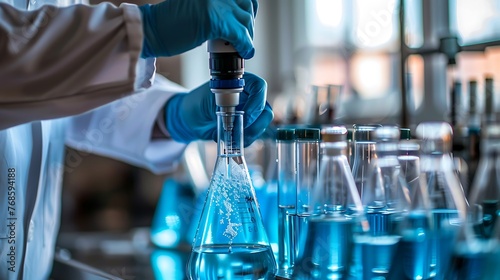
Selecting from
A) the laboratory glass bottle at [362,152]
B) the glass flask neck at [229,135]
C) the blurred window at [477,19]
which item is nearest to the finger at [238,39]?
the glass flask neck at [229,135]

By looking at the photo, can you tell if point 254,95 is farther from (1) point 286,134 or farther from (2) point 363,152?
(2) point 363,152

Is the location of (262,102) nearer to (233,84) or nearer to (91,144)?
(233,84)

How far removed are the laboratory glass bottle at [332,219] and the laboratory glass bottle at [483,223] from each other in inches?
5.7

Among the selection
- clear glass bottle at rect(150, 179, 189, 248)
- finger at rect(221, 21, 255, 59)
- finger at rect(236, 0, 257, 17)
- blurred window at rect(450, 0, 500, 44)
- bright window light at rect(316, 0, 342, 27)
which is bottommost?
clear glass bottle at rect(150, 179, 189, 248)

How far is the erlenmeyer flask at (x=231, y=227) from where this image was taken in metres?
1.02

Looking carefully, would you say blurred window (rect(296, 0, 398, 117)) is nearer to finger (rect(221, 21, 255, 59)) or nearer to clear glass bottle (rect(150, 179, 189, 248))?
clear glass bottle (rect(150, 179, 189, 248))

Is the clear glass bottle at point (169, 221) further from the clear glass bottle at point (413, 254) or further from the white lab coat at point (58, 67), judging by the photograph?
the clear glass bottle at point (413, 254)

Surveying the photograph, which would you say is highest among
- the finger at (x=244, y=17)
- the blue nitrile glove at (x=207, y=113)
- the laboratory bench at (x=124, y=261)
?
the finger at (x=244, y=17)

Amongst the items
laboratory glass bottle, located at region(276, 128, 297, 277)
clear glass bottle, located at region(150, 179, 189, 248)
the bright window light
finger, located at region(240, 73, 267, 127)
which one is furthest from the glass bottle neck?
the bright window light

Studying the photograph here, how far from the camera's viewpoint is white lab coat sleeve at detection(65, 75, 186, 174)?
5.82ft

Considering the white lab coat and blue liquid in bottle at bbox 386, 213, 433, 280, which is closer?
blue liquid in bottle at bbox 386, 213, 433, 280

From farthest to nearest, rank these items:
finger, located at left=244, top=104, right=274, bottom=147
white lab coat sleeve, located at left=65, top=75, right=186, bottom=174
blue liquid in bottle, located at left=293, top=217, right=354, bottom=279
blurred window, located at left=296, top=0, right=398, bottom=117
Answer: blurred window, located at left=296, top=0, right=398, bottom=117 < white lab coat sleeve, located at left=65, top=75, right=186, bottom=174 < finger, located at left=244, top=104, right=274, bottom=147 < blue liquid in bottle, located at left=293, top=217, right=354, bottom=279

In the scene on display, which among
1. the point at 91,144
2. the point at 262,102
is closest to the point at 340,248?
the point at 262,102

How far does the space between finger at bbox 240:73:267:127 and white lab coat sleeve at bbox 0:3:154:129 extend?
24 centimetres
